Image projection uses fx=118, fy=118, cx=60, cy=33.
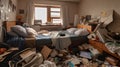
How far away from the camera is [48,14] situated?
5.31m

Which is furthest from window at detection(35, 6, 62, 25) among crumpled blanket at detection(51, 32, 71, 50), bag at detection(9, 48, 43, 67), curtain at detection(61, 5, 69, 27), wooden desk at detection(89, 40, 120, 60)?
bag at detection(9, 48, 43, 67)

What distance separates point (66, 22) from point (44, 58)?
2.72m

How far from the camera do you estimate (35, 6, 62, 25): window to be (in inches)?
206

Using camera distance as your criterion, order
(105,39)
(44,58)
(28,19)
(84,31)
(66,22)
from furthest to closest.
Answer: (66,22), (28,19), (84,31), (44,58), (105,39)

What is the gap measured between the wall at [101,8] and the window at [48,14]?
1.06 m

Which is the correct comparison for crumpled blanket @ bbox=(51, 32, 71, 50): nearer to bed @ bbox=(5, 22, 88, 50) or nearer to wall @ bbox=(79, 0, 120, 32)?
bed @ bbox=(5, 22, 88, 50)

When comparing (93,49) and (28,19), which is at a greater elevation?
(28,19)

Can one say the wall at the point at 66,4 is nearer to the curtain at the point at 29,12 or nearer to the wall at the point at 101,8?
the curtain at the point at 29,12

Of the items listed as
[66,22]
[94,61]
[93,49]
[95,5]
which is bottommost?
[94,61]

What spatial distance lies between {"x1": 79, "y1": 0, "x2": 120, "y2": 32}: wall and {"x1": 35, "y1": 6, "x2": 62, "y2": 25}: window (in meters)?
1.06

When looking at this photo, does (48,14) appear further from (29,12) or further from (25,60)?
(25,60)

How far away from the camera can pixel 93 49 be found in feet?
9.91

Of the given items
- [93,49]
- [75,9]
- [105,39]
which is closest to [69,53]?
[93,49]

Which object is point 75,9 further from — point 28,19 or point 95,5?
point 28,19
